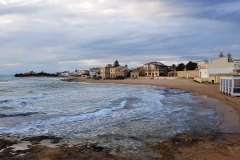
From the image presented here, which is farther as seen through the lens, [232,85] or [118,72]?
[118,72]

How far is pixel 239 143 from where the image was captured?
7957 mm

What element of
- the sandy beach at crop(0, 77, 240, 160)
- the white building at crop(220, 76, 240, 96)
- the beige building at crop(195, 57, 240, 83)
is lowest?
the sandy beach at crop(0, 77, 240, 160)

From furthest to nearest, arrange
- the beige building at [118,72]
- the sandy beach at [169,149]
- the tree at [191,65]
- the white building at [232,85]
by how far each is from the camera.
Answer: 1. the beige building at [118,72]
2. the tree at [191,65]
3. the white building at [232,85]
4. the sandy beach at [169,149]

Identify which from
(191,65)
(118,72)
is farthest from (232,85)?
(118,72)

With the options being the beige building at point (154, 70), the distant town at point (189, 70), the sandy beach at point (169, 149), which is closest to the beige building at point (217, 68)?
the distant town at point (189, 70)

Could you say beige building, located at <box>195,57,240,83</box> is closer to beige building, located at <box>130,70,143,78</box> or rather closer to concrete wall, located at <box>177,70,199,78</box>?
concrete wall, located at <box>177,70,199,78</box>

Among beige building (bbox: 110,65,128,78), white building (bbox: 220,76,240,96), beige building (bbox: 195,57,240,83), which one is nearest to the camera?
white building (bbox: 220,76,240,96)

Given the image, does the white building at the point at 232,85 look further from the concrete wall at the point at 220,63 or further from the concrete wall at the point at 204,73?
the concrete wall at the point at 204,73

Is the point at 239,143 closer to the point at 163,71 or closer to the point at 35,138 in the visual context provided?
the point at 35,138

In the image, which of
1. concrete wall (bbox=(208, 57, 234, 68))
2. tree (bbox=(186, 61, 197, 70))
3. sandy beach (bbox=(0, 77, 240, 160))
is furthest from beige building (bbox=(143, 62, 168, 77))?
sandy beach (bbox=(0, 77, 240, 160))

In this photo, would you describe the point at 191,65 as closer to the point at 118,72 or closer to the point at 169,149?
the point at 118,72

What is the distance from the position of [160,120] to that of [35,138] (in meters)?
6.52

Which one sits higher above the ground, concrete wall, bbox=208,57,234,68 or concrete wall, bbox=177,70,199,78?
concrete wall, bbox=208,57,234,68

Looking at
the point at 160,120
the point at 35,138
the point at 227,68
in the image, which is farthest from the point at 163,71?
the point at 35,138
